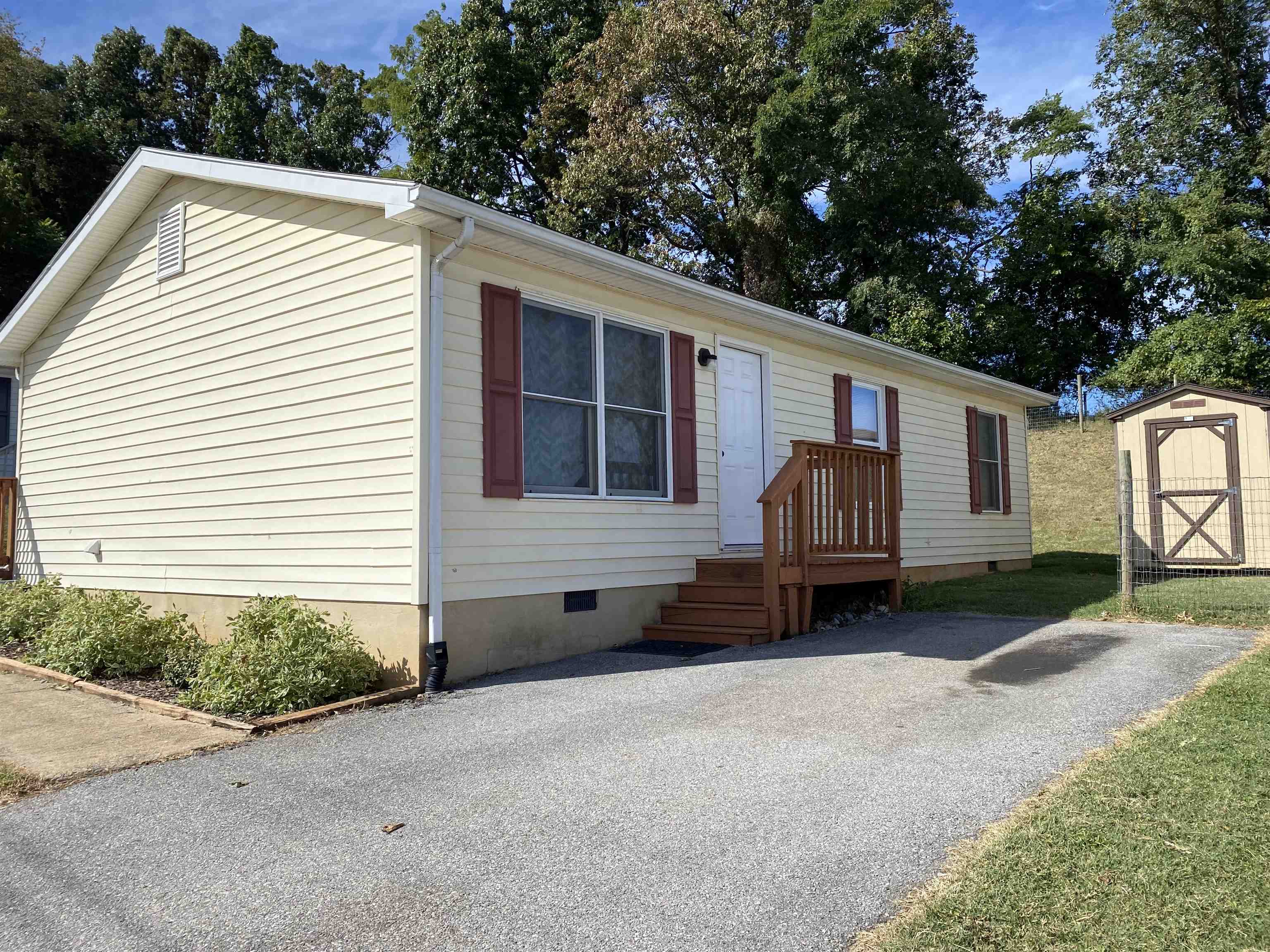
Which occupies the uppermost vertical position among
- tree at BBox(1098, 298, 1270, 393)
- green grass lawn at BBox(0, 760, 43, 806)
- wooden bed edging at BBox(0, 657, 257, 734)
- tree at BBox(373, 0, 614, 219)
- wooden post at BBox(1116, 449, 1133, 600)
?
tree at BBox(373, 0, 614, 219)

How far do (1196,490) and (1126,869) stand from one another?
10.1 metres

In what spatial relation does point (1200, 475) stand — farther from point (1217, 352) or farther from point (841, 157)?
point (841, 157)

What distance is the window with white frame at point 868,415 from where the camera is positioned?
10.1 meters

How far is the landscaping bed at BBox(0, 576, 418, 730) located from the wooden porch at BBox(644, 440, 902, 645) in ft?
8.35

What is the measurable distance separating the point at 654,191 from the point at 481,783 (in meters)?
17.7

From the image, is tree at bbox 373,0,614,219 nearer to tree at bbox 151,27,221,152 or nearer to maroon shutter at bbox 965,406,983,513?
tree at bbox 151,27,221,152

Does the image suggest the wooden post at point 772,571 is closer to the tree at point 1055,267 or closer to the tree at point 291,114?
the tree at point 1055,267

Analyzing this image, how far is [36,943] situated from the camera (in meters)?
2.37

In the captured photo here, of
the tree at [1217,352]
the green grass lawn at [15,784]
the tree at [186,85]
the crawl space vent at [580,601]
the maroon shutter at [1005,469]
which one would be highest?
the tree at [186,85]

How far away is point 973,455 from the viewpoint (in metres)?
12.2

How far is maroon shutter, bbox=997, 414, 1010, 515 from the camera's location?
→ 509 inches

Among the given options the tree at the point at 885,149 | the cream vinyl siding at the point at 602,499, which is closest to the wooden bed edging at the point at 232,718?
the cream vinyl siding at the point at 602,499

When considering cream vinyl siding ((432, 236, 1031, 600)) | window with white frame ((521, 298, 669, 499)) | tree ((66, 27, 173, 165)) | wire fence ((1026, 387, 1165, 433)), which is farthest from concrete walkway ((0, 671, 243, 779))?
tree ((66, 27, 173, 165))

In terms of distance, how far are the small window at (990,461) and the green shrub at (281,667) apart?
9.73m
